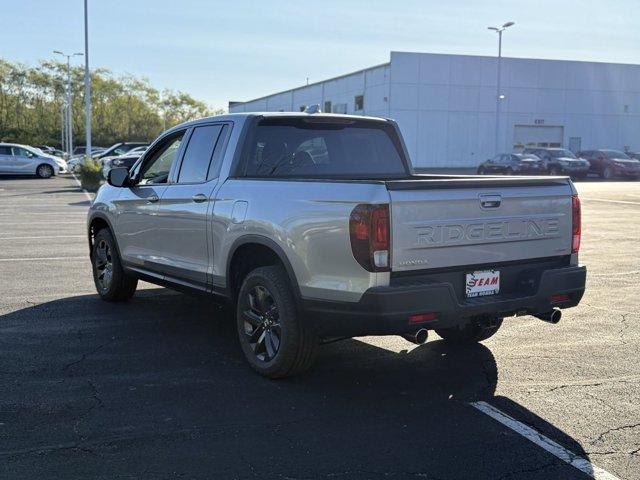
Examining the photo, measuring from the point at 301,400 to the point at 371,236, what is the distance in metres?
1.26

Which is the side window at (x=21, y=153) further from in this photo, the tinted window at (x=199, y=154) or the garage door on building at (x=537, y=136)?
the garage door on building at (x=537, y=136)

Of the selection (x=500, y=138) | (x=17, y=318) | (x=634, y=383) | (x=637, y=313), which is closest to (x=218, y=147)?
(x=17, y=318)

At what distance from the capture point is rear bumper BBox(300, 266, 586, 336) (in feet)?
13.8

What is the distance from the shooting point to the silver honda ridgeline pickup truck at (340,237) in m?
4.26

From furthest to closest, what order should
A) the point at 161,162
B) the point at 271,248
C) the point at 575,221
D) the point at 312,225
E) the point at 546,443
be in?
1. the point at 161,162
2. the point at 575,221
3. the point at 271,248
4. the point at 312,225
5. the point at 546,443

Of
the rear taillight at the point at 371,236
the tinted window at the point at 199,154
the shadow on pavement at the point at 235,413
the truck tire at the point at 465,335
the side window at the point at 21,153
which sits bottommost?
the shadow on pavement at the point at 235,413

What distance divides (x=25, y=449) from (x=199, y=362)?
1.78 metres

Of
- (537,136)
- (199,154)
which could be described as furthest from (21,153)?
(537,136)

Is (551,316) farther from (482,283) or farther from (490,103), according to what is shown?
(490,103)

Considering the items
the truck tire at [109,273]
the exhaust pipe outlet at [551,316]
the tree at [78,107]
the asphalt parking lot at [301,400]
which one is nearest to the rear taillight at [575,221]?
the exhaust pipe outlet at [551,316]

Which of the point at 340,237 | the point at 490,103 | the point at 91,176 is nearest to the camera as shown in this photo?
the point at 340,237

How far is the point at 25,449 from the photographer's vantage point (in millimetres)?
3814

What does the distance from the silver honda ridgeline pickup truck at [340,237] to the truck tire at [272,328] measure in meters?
0.01

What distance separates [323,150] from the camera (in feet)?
19.6
